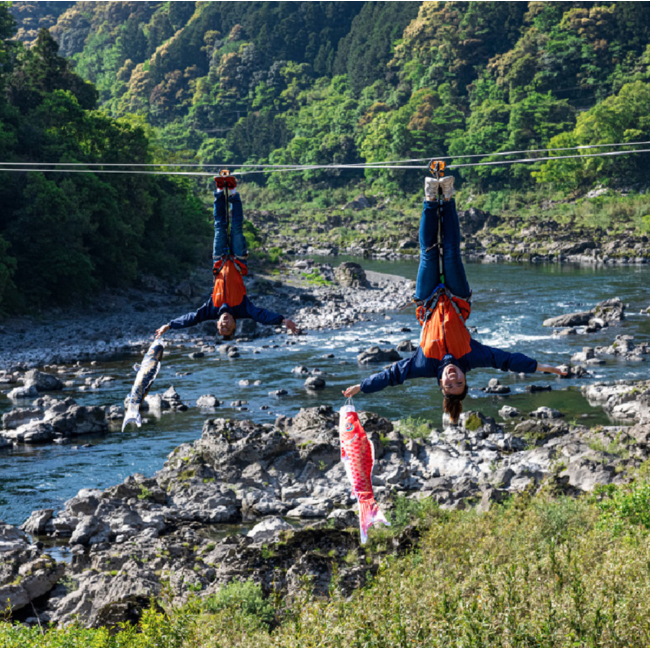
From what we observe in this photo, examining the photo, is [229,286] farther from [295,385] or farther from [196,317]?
[295,385]

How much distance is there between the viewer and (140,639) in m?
8.72

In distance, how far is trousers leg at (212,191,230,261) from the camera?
9852mm

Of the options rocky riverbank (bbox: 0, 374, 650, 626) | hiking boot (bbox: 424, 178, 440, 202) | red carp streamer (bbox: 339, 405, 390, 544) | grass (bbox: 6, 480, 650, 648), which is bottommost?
rocky riverbank (bbox: 0, 374, 650, 626)

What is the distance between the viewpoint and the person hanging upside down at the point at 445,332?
723cm

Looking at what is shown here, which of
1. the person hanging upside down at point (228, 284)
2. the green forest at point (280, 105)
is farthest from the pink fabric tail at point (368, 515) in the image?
the green forest at point (280, 105)

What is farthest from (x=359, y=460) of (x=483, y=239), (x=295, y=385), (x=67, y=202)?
(x=483, y=239)

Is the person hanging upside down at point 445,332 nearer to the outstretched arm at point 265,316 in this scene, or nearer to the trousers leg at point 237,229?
the outstretched arm at point 265,316

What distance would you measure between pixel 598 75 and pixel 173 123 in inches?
2867

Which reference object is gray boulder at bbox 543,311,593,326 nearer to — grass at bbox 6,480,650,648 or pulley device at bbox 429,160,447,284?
grass at bbox 6,480,650,648

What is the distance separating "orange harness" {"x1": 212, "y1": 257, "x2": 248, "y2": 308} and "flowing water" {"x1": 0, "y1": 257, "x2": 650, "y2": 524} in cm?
887

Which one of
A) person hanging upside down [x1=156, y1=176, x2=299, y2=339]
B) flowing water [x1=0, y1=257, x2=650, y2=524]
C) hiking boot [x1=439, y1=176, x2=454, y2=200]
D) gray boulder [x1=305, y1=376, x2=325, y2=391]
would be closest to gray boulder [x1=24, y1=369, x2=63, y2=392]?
flowing water [x1=0, y1=257, x2=650, y2=524]

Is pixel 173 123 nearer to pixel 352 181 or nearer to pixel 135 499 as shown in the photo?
pixel 352 181

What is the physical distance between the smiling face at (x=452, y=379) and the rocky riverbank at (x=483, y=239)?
166ft

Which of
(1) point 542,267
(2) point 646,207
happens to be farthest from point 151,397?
(2) point 646,207
